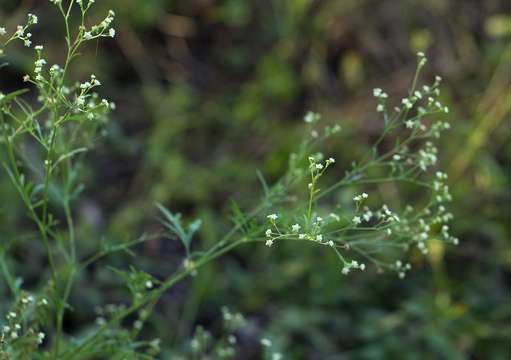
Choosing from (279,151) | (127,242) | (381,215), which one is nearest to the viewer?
(381,215)

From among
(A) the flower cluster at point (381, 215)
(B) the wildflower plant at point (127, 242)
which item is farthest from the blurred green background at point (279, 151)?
(A) the flower cluster at point (381, 215)

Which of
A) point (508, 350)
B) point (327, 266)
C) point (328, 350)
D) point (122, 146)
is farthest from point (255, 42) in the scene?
point (508, 350)

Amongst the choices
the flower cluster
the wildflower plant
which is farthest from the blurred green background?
the flower cluster

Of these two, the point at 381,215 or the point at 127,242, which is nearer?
the point at 381,215

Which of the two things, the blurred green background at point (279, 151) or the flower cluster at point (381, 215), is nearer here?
the flower cluster at point (381, 215)

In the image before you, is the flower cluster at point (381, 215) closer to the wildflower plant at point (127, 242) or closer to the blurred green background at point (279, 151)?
the wildflower plant at point (127, 242)

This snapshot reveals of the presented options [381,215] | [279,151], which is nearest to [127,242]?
[381,215]

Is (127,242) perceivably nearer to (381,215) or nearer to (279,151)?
(381,215)

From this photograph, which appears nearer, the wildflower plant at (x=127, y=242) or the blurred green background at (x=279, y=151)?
the wildflower plant at (x=127, y=242)

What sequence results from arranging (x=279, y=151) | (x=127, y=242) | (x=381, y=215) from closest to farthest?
(x=381, y=215) < (x=127, y=242) < (x=279, y=151)
